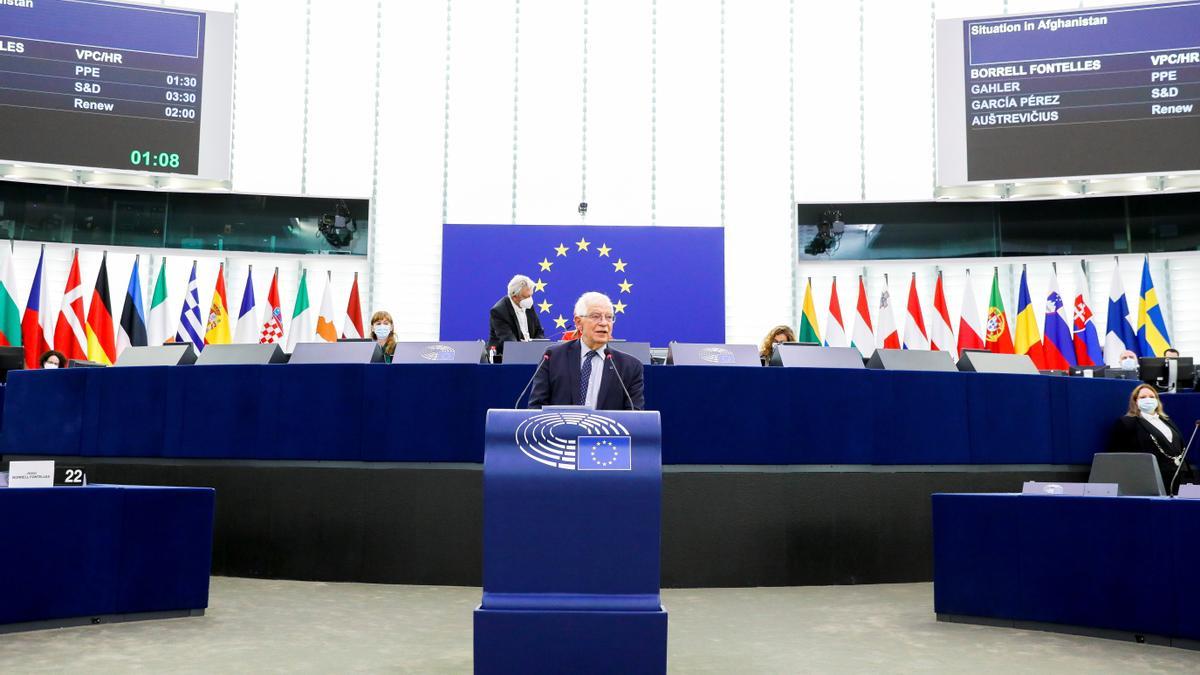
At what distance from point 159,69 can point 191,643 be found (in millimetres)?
12321

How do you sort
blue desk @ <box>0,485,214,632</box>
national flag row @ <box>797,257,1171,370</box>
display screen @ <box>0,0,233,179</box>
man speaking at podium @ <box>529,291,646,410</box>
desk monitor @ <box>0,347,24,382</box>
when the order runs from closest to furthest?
man speaking at podium @ <box>529,291,646,410</box> < blue desk @ <box>0,485,214,632</box> < desk monitor @ <box>0,347,24,382</box> < display screen @ <box>0,0,233,179</box> < national flag row @ <box>797,257,1171,370</box>

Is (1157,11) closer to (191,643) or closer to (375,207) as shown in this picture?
(375,207)

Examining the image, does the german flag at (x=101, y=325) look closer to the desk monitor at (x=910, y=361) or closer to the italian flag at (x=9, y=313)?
the italian flag at (x=9, y=313)

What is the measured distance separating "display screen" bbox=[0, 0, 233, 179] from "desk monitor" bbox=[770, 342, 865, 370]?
10.5 metres

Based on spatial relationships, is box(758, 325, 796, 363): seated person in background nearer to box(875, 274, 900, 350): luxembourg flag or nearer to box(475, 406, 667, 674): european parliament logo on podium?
box(475, 406, 667, 674): european parliament logo on podium

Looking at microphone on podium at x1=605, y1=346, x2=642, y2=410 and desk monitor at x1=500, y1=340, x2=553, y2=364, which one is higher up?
desk monitor at x1=500, y1=340, x2=553, y2=364

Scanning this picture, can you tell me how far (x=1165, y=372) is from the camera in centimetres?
1069

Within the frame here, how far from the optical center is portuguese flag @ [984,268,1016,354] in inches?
611

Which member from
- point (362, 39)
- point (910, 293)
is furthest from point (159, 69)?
point (910, 293)

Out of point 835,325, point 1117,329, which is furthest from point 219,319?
point 1117,329

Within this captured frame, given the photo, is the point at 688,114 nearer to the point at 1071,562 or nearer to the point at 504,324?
the point at 504,324

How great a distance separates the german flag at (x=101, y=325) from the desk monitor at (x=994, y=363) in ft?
37.9

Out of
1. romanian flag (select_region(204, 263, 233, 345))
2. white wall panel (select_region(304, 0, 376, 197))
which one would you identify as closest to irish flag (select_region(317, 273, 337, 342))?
romanian flag (select_region(204, 263, 233, 345))

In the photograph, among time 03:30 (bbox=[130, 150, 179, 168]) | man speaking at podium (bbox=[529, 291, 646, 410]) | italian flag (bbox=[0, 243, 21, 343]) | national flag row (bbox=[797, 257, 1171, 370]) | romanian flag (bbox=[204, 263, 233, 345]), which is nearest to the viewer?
man speaking at podium (bbox=[529, 291, 646, 410])
